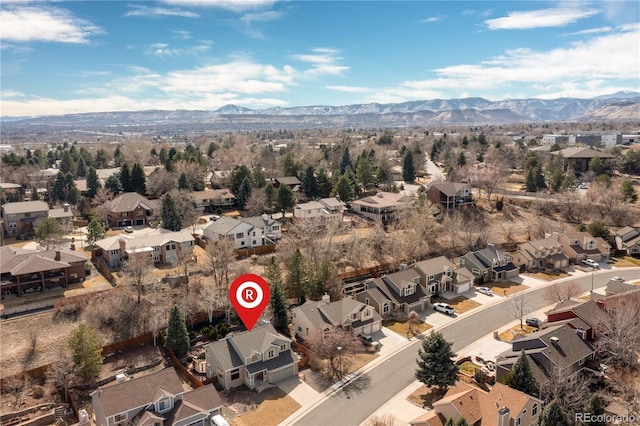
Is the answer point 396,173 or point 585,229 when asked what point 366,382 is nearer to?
point 585,229

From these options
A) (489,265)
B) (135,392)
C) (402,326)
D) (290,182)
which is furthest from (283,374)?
(290,182)

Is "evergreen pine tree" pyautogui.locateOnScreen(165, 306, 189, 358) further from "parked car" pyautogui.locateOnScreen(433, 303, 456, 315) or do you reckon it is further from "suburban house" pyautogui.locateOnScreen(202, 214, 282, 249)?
"parked car" pyautogui.locateOnScreen(433, 303, 456, 315)

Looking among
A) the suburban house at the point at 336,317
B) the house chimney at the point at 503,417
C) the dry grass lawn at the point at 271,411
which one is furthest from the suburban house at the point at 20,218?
the house chimney at the point at 503,417

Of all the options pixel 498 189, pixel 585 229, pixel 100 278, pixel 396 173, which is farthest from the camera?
pixel 396 173

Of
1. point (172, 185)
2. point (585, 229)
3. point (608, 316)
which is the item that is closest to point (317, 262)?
point (608, 316)

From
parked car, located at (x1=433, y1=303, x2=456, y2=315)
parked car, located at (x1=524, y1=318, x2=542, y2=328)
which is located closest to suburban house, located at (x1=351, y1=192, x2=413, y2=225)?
parked car, located at (x1=433, y1=303, x2=456, y2=315)

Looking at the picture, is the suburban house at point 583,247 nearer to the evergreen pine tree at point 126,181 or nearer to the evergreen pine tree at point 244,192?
the evergreen pine tree at point 244,192
